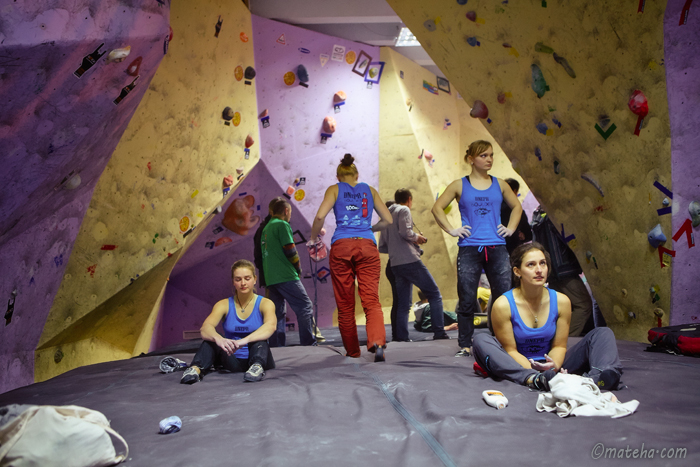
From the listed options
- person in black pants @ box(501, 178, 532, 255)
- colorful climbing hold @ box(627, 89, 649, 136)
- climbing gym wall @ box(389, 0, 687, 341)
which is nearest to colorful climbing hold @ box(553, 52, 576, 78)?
climbing gym wall @ box(389, 0, 687, 341)

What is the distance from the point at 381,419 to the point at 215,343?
4.72ft

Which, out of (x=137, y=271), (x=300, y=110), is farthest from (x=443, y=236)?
(x=137, y=271)

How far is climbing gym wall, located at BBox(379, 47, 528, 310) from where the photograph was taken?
24.5ft

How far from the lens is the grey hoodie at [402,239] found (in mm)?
4355

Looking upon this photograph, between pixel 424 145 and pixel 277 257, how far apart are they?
4.06 meters

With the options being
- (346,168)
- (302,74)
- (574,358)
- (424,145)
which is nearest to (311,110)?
(302,74)

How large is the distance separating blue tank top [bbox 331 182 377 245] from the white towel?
177 centimetres

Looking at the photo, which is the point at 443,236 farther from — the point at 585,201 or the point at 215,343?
the point at 215,343

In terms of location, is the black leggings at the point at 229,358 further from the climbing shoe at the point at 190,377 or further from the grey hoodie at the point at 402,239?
the grey hoodie at the point at 402,239

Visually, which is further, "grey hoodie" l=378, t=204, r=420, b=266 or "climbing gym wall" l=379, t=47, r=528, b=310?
"climbing gym wall" l=379, t=47, r=528, b=310

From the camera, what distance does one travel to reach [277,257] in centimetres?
434

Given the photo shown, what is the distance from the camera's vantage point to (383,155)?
7.46 meters

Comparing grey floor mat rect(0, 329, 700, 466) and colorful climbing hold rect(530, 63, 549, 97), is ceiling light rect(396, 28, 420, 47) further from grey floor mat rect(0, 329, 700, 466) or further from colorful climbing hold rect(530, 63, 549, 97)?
grey floor mat rect(0, 329, 700, 466)

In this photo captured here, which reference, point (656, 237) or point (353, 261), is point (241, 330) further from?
point (656, 237)
